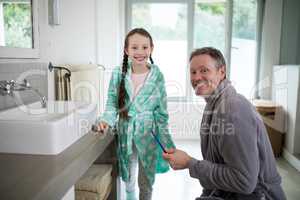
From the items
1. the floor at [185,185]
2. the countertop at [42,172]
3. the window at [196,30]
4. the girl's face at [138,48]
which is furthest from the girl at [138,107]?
the window at [196,30]

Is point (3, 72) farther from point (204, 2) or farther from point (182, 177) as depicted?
point (204, 2)

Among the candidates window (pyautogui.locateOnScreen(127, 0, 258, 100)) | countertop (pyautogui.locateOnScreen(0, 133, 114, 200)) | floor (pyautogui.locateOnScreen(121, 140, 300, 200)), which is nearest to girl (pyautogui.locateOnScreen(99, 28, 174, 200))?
countertop (pyautogui.locateOnScreen(0, 133, 114, 200))

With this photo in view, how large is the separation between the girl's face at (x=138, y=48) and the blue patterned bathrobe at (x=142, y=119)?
79mm

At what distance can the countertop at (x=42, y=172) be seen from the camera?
2.44 feet

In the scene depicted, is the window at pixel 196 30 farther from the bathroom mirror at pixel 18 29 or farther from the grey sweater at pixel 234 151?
the grey sweater at pixel 234 151

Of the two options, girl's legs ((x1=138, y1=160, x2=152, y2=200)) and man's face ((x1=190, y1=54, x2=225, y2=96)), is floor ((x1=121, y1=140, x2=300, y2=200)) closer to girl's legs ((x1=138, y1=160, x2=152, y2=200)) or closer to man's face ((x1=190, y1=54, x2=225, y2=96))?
girl's legs ((x1=138, y1=160, x2=152, y2=200))

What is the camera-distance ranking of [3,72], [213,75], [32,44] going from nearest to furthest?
[213,75] → [3,72] → [32,44]

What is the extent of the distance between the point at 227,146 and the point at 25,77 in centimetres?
115

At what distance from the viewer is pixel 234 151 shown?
896 millimetres

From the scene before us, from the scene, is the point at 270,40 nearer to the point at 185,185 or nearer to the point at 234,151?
the point at 185,185

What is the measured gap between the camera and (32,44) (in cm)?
160

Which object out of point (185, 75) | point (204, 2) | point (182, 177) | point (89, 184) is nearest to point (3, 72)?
point (89, 184)

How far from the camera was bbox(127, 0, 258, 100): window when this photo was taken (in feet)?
12.6

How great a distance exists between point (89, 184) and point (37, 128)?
0.61 m
